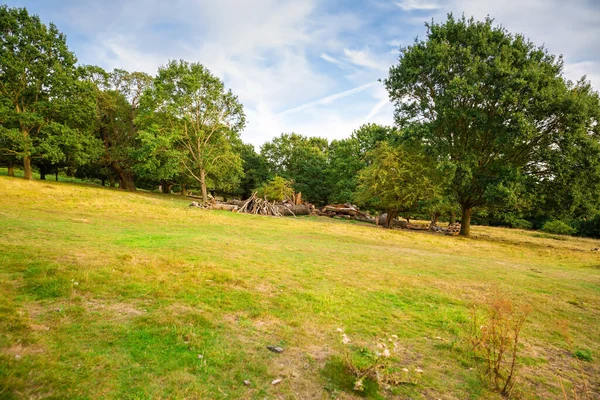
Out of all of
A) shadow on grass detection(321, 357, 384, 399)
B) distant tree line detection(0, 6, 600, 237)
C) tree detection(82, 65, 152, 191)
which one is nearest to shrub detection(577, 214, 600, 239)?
distant tree line detection(0, 6, 600, 237)

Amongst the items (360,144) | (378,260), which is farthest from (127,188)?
(378,260)

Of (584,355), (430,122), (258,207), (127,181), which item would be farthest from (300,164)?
(584,355)

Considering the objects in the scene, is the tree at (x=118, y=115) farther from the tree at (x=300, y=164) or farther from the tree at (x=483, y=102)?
the tree at (x=483, y=102)

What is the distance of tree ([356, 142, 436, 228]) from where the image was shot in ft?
80.7

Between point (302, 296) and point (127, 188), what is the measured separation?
4294 centimetres

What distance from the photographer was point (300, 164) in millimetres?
50844

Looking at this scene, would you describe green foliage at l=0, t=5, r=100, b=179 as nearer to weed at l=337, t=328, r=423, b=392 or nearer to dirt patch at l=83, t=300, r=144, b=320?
dirt patch at l=83, t=300, r=144, b=320

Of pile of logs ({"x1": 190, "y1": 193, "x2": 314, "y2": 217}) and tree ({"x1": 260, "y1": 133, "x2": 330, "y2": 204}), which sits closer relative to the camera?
pile of logs ({"x1": 190, "y1": 193, "x2": 314, "y2": 217})

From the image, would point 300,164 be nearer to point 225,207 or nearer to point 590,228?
point 225,207

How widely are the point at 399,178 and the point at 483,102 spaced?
8444mm

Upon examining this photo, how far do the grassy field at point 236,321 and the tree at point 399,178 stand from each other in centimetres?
1524

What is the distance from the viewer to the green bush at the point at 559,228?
41.9 meters

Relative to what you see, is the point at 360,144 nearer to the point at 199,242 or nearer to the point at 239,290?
the point at 199,242

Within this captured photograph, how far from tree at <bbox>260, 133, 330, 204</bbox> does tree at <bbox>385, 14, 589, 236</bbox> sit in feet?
77.1
